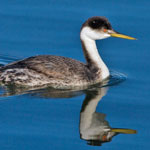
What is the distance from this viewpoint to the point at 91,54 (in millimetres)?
12281

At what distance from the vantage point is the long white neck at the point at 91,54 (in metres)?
12.1

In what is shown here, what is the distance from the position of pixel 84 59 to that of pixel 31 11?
219 cm

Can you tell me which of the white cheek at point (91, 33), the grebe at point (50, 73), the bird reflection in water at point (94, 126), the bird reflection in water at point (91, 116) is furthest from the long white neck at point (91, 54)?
the bird reflection in water at point (94, 126)

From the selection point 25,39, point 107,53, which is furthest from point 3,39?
point 107,53

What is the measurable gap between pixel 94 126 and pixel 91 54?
2.48m

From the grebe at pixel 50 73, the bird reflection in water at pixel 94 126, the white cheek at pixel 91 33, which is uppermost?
the white cheek at pixel 91 33

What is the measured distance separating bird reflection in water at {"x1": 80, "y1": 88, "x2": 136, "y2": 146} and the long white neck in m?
1.00

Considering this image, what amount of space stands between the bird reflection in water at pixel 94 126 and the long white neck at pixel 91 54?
999 millimetres

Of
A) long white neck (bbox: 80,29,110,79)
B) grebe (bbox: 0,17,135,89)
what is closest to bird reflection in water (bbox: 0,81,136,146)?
grebe (bbox: 0,17,135,89)

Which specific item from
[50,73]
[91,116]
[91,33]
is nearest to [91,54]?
[91,33]

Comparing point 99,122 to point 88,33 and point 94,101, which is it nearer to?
point 94,101

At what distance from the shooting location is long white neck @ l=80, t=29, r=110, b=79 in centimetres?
1215

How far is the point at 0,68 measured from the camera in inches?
460

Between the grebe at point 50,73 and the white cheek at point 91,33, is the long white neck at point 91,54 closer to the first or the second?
the white cheek at point 91,33
